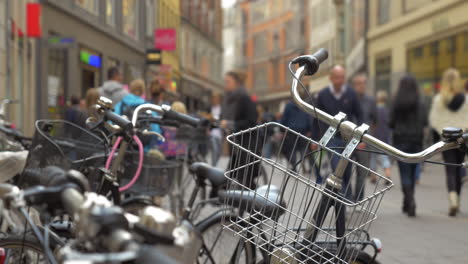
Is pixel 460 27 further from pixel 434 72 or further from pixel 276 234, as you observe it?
pixel 276 234

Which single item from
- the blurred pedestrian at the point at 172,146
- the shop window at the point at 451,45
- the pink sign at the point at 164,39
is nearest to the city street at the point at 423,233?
the blurred pedestrian at the point at 172,146

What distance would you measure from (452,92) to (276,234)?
6.66 m

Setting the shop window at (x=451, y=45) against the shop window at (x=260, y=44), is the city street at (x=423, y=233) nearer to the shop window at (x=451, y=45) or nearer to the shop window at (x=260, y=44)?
the shop window at (x=451, y=45)

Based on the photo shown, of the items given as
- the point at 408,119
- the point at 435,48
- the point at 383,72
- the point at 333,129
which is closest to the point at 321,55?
the point at 333,129

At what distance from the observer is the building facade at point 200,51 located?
41406 mm

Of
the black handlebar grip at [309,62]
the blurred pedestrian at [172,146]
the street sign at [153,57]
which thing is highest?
the street sign at [153,57]

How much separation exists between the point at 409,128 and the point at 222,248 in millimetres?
5189

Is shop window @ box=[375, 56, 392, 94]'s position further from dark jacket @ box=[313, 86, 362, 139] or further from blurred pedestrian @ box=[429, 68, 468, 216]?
dark jacket @ box=[313, 86, 362, 139]

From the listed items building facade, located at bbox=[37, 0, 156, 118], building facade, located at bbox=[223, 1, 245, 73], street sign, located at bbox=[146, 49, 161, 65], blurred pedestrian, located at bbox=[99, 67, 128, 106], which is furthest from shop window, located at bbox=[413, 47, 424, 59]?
building facade, located at bbox=[223, 1, 245, 73]

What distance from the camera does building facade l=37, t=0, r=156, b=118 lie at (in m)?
12.4

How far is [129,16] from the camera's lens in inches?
366

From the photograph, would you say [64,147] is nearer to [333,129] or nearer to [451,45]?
[333,129]

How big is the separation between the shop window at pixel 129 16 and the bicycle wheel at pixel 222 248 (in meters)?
4.60

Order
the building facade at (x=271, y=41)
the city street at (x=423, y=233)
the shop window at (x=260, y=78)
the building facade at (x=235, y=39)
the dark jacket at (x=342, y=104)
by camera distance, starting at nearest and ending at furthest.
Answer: the city street at (x=423, y=233)
the dark jacket at (x=342, y=104)
the building facade at (x=271, y=41)
the shop window at (x=260, y=78)
the building facade at (x=235, y=39)
